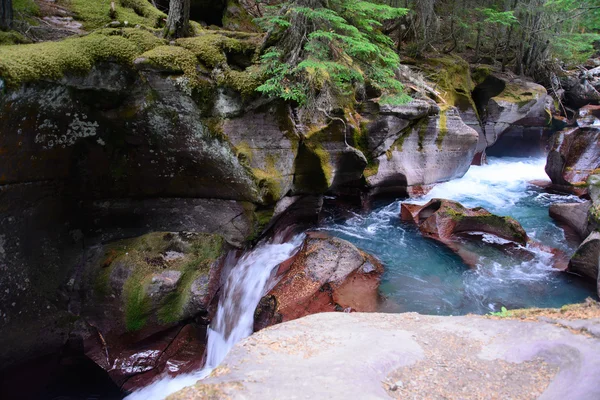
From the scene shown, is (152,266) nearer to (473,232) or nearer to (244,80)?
(244,80)

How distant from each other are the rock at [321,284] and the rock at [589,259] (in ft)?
15.3

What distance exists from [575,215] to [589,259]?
11.6ft

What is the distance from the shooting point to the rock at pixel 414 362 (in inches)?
130

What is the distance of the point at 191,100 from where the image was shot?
7.26 meters

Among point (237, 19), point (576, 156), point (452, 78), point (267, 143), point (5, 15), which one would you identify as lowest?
point (576, 156)

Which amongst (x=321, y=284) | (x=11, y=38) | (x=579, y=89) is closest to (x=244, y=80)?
(x=11, y=38)

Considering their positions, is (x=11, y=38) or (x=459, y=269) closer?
(x=11, y=38)

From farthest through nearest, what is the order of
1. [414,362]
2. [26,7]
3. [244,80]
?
1. [26,7]
2. [244,80]
3. [414,362]

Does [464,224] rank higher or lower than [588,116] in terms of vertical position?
lower

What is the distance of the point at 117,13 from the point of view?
398 inches

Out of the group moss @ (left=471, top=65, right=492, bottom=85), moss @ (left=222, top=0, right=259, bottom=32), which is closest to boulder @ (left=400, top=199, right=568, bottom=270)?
moss @ (left=222, top=0, right=259, bottom=32)

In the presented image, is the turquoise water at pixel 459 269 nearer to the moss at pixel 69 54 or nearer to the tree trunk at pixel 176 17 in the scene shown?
the tree trunk at pixel 176 17

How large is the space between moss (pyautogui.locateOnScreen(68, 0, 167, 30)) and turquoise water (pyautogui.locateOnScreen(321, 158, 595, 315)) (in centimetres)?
781

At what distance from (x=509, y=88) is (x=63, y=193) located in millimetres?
19625
